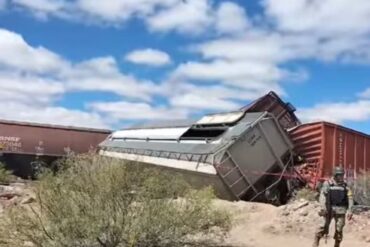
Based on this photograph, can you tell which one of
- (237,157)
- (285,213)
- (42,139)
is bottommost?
(285,213)

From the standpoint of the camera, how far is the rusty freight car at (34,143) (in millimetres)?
28688

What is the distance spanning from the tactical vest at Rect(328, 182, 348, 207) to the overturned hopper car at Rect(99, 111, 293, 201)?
6.13m

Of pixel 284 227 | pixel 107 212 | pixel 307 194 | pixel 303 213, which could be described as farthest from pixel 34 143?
pixel 107 212

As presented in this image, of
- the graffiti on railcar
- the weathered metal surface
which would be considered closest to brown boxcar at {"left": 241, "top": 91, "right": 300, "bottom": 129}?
the weathered metal surface

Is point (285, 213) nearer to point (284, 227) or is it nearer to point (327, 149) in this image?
point (284, 227)

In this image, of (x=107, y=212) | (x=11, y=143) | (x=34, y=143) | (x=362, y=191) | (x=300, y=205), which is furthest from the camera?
(x=34, y=143)

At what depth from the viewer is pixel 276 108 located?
810 inches

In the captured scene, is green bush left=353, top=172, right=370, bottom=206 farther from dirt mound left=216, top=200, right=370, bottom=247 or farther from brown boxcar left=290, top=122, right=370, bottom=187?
dirt mound left=216, top=200, right=370, bottom=247

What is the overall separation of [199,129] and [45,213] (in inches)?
463

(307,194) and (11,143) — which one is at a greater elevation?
(11,143)

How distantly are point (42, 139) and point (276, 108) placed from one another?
46.4ft

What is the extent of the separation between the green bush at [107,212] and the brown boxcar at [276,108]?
10525mm

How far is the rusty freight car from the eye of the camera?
28.7 m

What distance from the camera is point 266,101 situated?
67.9ft
